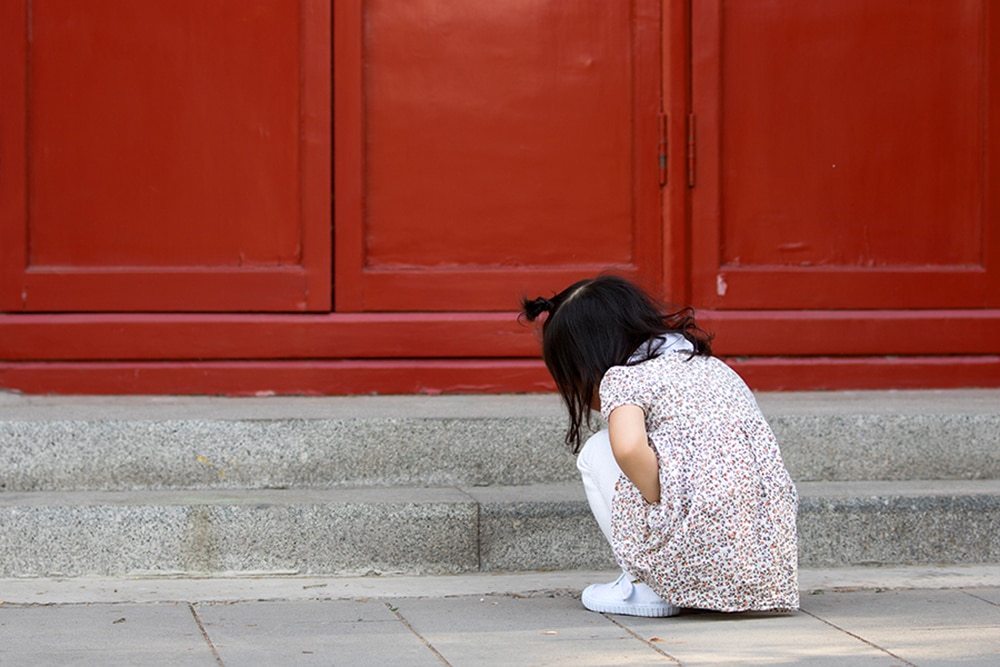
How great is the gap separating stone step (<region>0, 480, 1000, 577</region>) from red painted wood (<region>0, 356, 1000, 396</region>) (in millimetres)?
711

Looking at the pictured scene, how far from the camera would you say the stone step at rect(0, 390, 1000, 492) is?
14.5ft

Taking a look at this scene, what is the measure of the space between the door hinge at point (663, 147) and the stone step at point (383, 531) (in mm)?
1490

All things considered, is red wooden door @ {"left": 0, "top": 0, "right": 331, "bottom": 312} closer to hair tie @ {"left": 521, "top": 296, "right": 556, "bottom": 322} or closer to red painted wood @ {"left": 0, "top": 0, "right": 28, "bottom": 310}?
red painted wood @ {"left": 0, "top": 0, "right": 28, "bottom": 310}

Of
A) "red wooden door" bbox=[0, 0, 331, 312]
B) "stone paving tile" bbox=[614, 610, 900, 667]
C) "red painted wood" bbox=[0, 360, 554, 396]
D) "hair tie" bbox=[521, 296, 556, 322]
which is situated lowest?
"stone paving tile" bbox=[614, 610, 900, 667]

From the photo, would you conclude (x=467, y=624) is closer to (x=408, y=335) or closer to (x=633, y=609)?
(x=633, y=609)

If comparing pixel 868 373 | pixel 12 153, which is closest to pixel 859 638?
pixel 868 373

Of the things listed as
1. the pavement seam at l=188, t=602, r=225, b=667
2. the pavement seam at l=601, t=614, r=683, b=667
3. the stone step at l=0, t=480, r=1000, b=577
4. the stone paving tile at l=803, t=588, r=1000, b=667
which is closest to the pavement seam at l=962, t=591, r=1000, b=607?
the stone paving tile at l=803, t=588, r=1000, b=667

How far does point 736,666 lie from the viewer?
3076 millimetres

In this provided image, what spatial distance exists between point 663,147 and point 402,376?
1.36 meters

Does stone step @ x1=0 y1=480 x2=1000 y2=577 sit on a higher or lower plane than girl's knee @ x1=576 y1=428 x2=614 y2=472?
lower

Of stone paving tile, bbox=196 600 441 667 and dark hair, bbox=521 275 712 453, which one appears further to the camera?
dark hair, bbox=521 275 712 453

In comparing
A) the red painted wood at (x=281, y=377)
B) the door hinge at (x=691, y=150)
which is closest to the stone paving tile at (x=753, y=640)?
the red painted wood at (x=281, y=377)

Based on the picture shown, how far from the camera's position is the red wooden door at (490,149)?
16.9 feet

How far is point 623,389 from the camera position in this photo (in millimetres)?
3373
